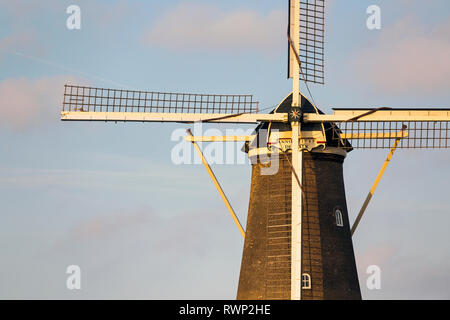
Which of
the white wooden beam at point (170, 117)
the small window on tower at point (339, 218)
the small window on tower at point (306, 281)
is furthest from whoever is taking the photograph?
the small window on tower at point (339, 218)

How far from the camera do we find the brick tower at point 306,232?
41.9 metres

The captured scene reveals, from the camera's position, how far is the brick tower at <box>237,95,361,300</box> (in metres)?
41.9

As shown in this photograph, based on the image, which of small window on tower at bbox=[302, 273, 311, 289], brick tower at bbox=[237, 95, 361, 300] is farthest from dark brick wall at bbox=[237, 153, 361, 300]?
small window on tower at bbox=[302, 273, 311, 289]

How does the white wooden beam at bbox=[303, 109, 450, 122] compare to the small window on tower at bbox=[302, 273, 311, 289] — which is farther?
the white wooden beam at bbox=[303, 109, 450, 122]

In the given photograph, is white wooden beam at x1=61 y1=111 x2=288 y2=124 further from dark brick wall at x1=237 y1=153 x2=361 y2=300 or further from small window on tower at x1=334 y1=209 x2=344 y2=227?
small window on tower at x1=334 y1=209 x2=344 y2=227

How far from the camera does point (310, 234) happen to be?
42.1 m

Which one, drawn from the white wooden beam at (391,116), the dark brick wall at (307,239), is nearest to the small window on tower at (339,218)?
the dark brick wall at (307,239)

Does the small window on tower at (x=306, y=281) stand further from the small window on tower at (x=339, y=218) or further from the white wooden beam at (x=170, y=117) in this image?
the white wooden beam at (x=170, y=117)

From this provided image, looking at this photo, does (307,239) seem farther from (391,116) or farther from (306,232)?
(391,116)
